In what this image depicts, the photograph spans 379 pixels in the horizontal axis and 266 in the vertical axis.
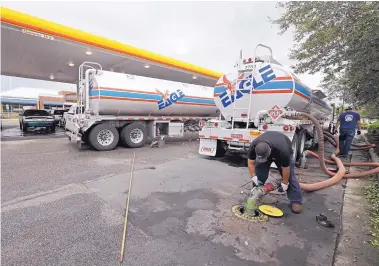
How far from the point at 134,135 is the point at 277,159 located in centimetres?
681

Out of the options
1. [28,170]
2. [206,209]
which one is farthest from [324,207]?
[28,170]

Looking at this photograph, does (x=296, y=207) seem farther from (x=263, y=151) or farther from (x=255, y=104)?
(x=255, y=104)

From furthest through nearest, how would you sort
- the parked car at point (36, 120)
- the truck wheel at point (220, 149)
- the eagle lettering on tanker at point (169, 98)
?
the parked car at point (36, 120)
the eagle lettering on tanker at point (169, 98)
the truck wheel at point (220, 149)

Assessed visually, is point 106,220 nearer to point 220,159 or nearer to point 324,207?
point 324,207

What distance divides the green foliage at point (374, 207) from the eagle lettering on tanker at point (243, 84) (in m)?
3.28

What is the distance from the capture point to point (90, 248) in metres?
2.37

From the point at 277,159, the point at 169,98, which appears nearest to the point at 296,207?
the point at 277,159

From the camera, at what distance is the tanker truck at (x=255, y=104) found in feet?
18.7

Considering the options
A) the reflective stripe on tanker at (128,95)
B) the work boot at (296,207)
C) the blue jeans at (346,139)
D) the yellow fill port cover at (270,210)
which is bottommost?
Result: the yellow fill port cover at (270,210)

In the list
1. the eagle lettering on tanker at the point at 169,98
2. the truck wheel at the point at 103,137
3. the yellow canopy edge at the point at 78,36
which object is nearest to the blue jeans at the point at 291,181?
the truck wheel at the point at 103,137

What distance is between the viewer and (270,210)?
333cm

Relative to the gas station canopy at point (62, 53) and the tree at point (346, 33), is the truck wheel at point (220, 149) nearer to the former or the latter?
the tree at point (346, 33)

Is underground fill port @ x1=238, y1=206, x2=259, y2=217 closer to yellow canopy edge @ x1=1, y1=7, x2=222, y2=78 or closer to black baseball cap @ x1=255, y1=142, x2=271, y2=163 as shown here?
black baseball cap @ x1=255, y1=142, x2=271, y2=163

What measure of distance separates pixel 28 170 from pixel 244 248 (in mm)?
5302
